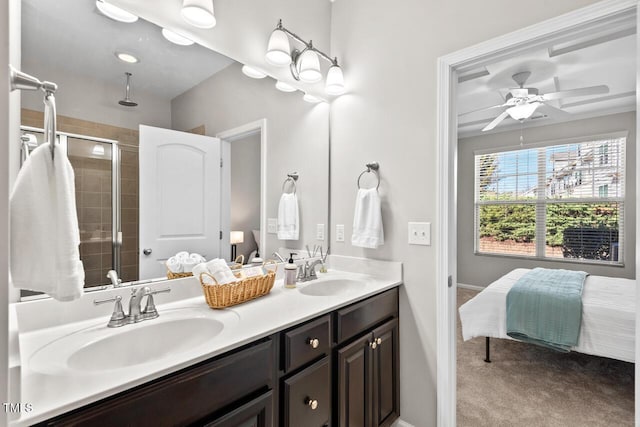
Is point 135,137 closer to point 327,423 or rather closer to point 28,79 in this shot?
point 28,79

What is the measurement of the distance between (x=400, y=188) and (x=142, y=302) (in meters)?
1.41

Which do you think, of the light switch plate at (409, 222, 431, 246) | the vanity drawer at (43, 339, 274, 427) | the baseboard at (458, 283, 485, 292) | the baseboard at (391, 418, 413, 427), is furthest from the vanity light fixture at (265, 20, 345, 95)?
the baseboard at (458, 283, 485, 292)

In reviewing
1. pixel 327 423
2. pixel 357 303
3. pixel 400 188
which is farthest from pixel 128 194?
pixel 400 188

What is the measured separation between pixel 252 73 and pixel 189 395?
1529mm

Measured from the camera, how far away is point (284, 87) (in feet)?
6.34

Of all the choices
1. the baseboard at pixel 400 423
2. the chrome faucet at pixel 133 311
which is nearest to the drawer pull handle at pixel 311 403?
the chrome faucet at pixel 133 311

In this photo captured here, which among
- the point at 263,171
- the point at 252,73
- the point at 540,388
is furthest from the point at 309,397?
the point at 540,388

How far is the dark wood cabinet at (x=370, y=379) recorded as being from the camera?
1392 millimetres

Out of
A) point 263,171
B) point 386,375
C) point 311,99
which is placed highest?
point 311,99

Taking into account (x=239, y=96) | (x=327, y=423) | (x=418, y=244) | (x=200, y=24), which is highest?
(x=200, y=24)

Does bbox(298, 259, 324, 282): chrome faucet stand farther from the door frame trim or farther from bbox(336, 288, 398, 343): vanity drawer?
bbox(336, 288, 398, 343): vanity drawer

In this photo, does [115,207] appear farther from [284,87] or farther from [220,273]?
[284,87]

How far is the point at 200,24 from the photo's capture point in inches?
54.6

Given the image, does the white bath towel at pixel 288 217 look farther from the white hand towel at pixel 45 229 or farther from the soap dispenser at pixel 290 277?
the white hand towel at pixel 45 229
